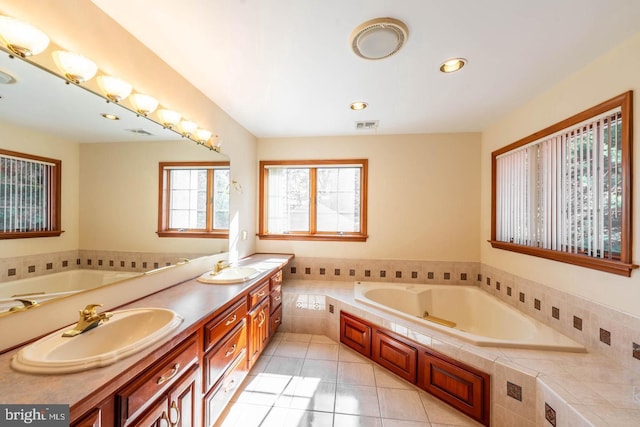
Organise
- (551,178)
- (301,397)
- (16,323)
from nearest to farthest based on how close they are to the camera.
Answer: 1. (16,323)
2. (301,397)
3. (551,178)

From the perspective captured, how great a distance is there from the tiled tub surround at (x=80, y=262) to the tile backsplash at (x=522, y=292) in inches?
72.8

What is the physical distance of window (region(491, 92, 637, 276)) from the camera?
4.77 feet

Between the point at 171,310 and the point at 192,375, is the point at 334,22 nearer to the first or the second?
the point at 171,310

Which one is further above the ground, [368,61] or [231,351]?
[368,61]

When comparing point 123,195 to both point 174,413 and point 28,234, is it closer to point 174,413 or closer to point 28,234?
point 28,234

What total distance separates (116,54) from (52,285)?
1.22 metres

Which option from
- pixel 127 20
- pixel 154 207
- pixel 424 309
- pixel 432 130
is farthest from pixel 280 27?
pixel 424 309

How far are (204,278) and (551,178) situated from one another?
114 inches

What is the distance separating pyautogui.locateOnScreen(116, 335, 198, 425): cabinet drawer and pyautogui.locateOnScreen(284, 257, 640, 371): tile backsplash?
210cm

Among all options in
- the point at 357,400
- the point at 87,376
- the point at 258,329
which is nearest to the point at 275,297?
the point at 258,329

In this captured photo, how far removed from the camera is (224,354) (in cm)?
154

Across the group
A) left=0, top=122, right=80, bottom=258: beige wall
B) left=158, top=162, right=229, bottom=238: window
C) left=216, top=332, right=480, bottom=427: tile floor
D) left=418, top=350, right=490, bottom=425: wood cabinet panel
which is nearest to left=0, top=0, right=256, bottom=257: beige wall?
left=0, top=122, right=80, bottom=258: beige wall

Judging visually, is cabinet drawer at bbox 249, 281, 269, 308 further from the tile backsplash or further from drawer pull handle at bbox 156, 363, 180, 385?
the tile backsplash

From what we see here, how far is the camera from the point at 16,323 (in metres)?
0.97
